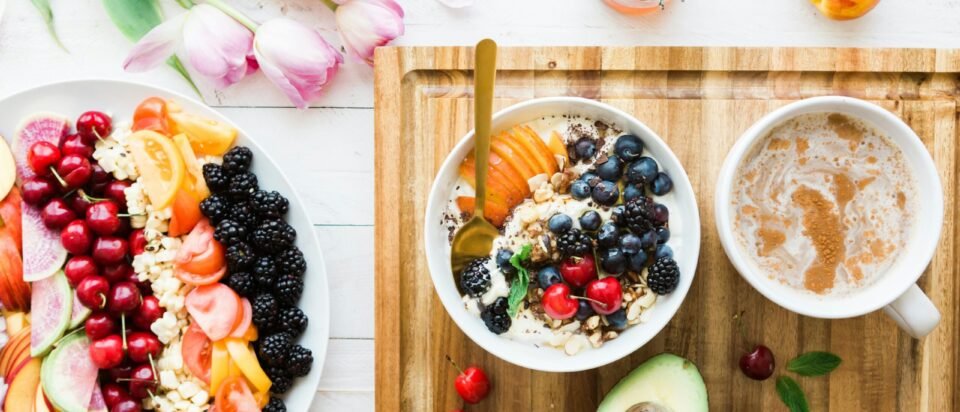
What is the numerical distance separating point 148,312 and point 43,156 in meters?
0.34

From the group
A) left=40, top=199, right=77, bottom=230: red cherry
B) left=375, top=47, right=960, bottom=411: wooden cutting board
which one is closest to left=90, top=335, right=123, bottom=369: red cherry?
left=40, top=199, right=77, bottom=230: red cherry

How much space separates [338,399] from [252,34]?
718 mm

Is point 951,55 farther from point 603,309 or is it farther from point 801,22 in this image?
point 603,309

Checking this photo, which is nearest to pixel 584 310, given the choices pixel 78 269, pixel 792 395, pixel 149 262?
pixel 792 395

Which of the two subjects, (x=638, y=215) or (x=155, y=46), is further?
(x=155, y=46)

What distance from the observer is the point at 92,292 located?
1.42 m

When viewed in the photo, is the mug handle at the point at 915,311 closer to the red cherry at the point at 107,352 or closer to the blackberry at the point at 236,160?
the blackberry at the point at 236,160

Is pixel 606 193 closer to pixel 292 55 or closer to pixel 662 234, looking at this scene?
pixel 662 234

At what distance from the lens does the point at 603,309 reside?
1217 millimetres

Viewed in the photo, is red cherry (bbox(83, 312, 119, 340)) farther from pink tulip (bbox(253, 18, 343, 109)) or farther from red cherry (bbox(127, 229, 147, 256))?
pink tulip (bbox(253, 18, 343, 109))

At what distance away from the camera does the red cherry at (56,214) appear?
1.44m

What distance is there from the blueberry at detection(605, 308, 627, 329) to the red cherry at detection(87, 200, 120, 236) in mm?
895

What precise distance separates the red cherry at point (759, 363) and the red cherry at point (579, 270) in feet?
1.10

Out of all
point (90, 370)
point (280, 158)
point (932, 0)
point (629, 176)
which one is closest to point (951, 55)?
point (932, 0)
